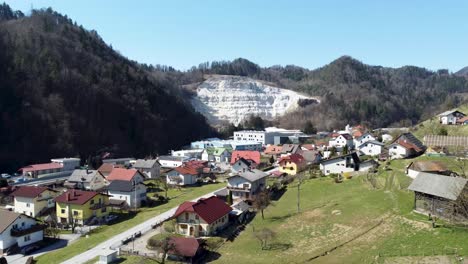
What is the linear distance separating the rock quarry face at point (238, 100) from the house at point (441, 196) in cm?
10678

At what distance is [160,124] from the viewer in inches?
3546

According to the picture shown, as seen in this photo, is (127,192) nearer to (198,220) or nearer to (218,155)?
(198,220)

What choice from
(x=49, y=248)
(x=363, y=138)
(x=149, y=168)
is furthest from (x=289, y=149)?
(x=49, y=248)

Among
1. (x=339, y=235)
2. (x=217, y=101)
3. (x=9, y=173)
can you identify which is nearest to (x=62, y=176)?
(x=9, y=173)

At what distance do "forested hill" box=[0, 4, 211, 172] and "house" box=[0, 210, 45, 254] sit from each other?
1264 inches

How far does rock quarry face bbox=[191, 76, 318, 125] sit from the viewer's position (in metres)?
137

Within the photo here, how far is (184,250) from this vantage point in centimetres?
2434

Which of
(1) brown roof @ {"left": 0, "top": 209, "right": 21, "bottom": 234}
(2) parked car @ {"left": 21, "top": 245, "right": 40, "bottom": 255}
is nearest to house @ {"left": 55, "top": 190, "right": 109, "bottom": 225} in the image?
(2) parked car @ {"left": 21, "top": 245, "right": 40, "bottom": 255}

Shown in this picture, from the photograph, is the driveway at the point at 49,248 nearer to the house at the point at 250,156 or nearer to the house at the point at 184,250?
the house at the point at 184,250

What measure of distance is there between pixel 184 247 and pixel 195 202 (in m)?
6.06

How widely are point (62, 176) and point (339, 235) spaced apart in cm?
4086

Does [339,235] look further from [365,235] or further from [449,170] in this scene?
[449,170]

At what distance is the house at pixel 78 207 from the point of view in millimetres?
34812

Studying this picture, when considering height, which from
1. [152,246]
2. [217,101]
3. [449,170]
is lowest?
[152,246]
